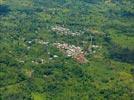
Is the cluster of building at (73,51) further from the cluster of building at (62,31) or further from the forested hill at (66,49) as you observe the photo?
the cluster of building at (62,31)

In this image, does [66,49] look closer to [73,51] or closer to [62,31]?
[73,51]

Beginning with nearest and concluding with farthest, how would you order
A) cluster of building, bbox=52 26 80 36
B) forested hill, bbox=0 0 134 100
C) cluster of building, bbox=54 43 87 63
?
forested hill, bbox=0 0 134 100 < cluster of building, bbox=54 43 87 63 < cluster of building, bbox=52 26 80 36

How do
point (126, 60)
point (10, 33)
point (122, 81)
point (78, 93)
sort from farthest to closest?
point (10, 33), point (126, 60), point (122, 81), point (78, 93)

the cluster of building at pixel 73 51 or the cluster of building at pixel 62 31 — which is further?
the cluster of building at pixel 62 31

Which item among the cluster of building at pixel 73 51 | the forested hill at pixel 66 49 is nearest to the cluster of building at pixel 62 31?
the forested hill at pixel 66 49

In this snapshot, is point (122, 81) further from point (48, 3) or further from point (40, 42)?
point (48, 3)

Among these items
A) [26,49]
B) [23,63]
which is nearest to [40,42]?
[26,49]

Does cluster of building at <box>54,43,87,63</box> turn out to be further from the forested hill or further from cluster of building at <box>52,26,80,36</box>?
cluster of building at <box>52,26,80,36</box>

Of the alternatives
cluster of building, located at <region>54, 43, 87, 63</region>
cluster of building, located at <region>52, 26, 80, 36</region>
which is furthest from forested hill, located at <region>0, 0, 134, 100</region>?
cluster of building, located at <region>52, 26, 80, 36</region>
